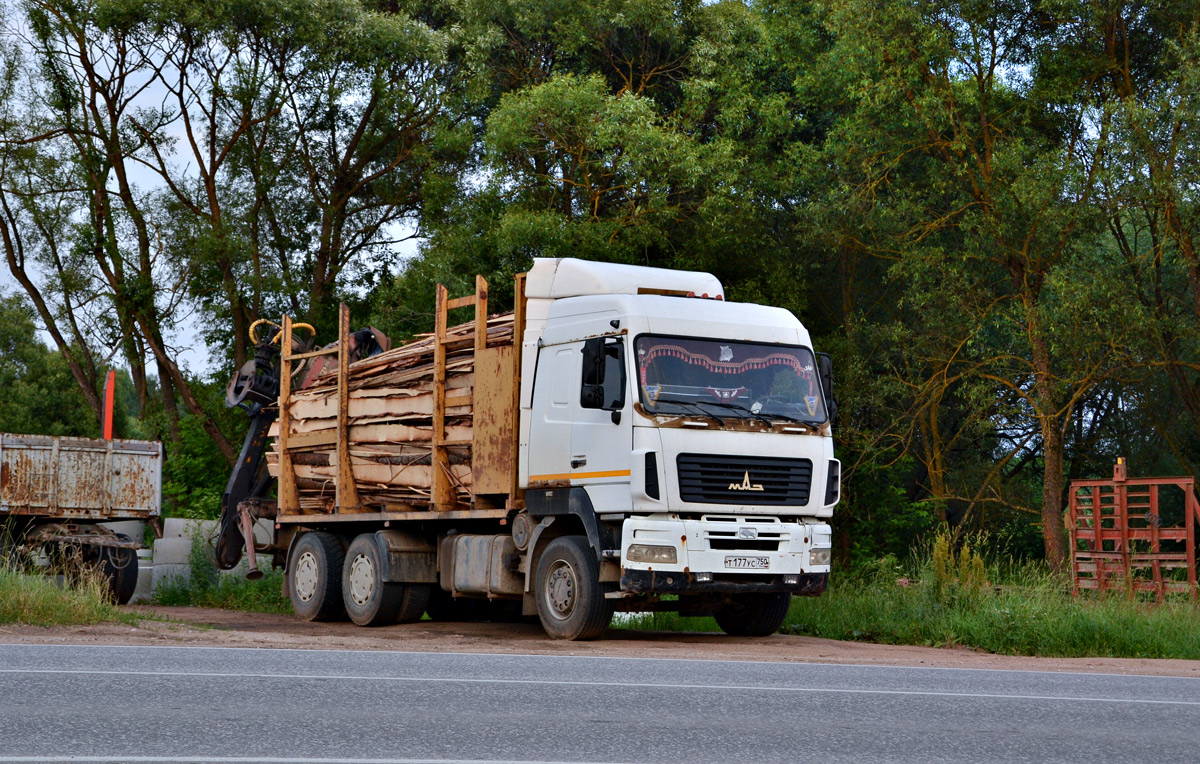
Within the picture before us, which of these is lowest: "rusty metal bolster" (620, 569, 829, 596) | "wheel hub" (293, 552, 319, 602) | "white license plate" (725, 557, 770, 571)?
"wheel hub" (293, 552, 319, 602)

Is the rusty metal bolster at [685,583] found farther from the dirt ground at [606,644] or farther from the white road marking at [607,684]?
the white road marking at [607,684]

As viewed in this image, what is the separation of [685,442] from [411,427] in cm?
446

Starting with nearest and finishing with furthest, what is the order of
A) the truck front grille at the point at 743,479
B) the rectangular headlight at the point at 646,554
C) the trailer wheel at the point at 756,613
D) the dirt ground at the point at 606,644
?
the dirt ground at the point at 606,644 < the rectangular headlight at the point at 646,554 < the truck front grille at the point at 743,479 < the trailer wheel at the point at 756,613

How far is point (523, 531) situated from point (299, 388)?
6.30 m

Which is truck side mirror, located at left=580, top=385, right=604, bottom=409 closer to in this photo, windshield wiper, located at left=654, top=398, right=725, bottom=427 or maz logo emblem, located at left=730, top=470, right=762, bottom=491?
windshield wiper, located at left=654, top=398, right=725, bottom=427

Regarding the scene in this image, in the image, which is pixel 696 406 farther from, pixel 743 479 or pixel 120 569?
pixel 120 569

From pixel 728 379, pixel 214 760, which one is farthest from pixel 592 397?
pixel 214 760

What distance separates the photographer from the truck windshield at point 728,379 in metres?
13.5

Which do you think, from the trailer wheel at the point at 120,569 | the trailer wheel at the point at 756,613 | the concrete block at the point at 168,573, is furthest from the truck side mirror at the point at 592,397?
the concrete block at the point at 168,573

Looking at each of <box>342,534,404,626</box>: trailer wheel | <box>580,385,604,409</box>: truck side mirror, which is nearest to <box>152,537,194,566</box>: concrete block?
<box>342,534,404,626</box>: trailer wheel

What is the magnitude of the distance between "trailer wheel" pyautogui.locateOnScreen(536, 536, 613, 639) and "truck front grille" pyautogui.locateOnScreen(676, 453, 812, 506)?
4.23ft

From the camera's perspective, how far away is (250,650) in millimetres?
11586

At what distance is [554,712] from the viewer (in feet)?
25.5

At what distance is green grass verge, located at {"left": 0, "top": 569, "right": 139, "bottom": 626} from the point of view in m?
13.7
